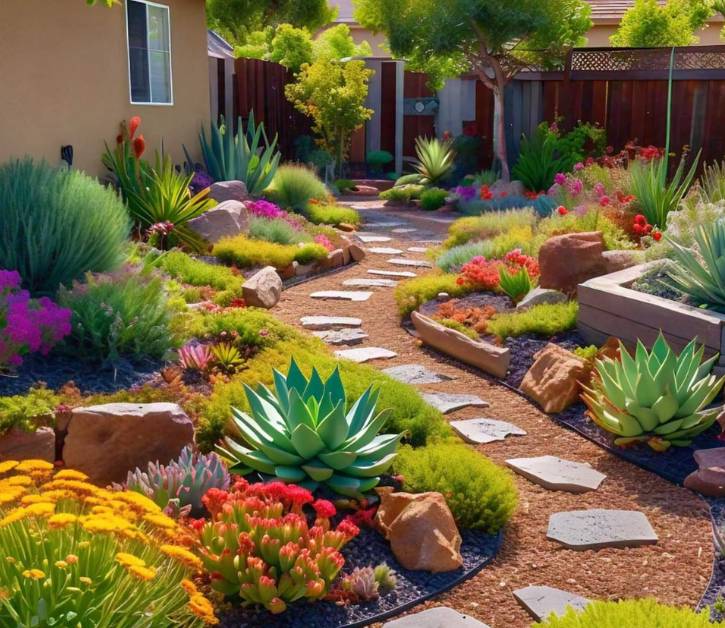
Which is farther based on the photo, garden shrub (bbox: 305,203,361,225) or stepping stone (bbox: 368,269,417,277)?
garden shrub (bbox: 305,203,361,225)

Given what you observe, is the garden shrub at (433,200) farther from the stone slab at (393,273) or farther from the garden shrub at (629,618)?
the garden shrub at (629,618)

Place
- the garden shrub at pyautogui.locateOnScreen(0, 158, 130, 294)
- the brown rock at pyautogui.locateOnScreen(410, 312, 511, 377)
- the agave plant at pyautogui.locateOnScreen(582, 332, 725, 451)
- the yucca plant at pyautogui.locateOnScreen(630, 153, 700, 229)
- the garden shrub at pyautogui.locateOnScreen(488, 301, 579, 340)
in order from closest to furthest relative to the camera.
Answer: the agave plant at pyautogui.locateOnScreen(582, 332, 725, 451)
the garden shrub at pyautogui.locateOnScreen(0, 158, 130, 294)
the brown rock at pyautogui.locateOnScreen(410, 312, 511, 377)
the garden shrub at pyautogui.locateOnScreen(488, 301, 579, 340)
the yucca plant at pyautogui.locateOnScreen(630, 153, 700, 229)

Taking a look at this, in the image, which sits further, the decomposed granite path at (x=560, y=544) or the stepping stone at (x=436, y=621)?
the decomposed granite path at (x=560, y=544)

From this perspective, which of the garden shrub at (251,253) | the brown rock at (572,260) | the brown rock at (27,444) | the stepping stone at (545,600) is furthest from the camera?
the garden shrub at (251,253)

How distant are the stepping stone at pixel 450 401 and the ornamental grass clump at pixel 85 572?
10.2 ft

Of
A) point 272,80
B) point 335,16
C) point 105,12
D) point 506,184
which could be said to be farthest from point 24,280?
point 335,16

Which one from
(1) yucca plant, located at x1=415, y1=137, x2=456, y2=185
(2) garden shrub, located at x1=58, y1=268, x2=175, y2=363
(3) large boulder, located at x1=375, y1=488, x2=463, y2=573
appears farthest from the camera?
(1) yucca plant, located at x1=415, y1=137, x2=456, y2=185

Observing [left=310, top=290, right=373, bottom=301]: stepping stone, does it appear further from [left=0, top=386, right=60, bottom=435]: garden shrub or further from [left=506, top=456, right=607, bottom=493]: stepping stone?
[left=0, top=386, right=60, bottom=435]: garden shrub

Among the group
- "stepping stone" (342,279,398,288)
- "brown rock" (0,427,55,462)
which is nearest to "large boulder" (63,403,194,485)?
"brown rock" (0,427,55,462)

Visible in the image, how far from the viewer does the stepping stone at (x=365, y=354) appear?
7230 mm

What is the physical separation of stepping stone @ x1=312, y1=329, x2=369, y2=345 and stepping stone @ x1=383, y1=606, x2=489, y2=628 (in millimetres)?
3898

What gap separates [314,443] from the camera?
444 cm

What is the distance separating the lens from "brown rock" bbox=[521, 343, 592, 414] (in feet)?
20.4

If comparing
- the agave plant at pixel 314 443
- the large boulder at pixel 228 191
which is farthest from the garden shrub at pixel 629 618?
the large boulder at pixel 228 191
